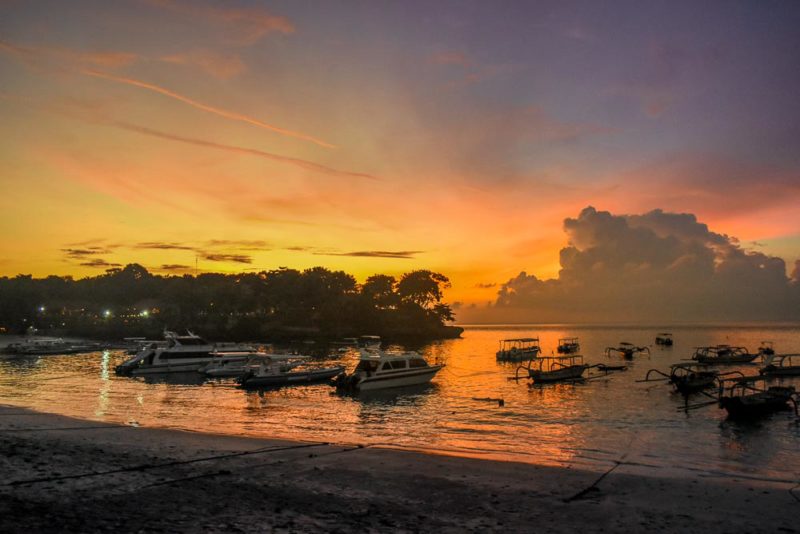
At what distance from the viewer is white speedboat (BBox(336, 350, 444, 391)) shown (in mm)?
50250

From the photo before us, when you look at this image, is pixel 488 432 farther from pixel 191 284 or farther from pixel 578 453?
pixel 191 284

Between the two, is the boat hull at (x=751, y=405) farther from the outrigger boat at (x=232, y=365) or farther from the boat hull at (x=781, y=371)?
the outrigger boat at (x=232, y=365)

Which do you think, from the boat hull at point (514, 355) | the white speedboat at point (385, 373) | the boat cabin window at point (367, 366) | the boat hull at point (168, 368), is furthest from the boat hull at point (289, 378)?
the boat hull at point (514, 355)

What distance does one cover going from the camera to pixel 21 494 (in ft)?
40.0

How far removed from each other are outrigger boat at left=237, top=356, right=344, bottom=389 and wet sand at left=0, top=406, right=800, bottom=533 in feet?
109

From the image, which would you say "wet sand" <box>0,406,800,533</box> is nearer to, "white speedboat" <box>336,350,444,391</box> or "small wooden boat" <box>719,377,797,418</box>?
"small wooden boat" <box>719,377,797,418</box>

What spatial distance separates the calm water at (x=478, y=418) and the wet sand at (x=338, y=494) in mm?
5745

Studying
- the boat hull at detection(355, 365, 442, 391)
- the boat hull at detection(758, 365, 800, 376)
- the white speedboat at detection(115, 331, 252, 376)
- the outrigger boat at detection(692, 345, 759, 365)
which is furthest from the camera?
the outrigger boat at detection(692, 345, 759, 365)

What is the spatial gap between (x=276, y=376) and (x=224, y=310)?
130783 millimetres

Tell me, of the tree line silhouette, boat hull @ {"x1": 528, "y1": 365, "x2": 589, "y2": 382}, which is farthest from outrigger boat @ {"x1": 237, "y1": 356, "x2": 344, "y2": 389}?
the tree line silhouette

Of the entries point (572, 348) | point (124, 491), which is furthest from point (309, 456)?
point (572, 348)

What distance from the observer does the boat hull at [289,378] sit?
54000 mm

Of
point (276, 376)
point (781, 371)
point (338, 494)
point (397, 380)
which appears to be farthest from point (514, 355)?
point (338, 494)

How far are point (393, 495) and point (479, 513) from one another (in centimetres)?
270
